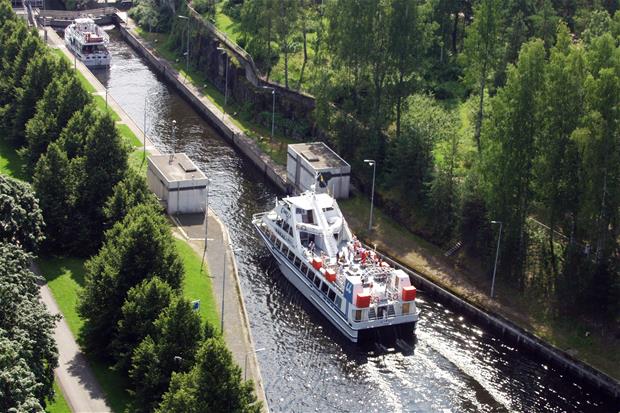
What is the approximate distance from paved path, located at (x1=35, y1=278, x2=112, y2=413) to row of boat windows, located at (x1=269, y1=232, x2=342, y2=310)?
25.1 metres

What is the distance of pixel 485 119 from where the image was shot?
11744 centimetres

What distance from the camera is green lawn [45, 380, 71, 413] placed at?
262 feet

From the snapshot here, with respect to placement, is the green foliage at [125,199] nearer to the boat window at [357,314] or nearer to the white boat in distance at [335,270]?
the white boat in distance at [335,270]

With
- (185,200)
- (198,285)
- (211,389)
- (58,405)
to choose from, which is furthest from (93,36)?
(211,389)

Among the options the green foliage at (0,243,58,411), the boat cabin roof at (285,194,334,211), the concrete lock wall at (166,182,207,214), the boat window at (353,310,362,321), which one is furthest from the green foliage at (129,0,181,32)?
the green foliage at (0,243,58,411)

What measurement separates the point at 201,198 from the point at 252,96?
38.5 metres

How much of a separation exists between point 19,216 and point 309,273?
2900 cm

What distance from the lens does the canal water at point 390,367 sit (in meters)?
88.2

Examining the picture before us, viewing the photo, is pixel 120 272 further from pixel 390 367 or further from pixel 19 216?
pixel 390 367

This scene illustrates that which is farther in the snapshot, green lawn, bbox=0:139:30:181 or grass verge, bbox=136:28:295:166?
grass verge, bbox=136:28:295:166

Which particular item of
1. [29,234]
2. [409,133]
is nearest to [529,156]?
[409,133]

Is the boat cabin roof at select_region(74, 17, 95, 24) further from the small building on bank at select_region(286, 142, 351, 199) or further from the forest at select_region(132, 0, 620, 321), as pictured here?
the small building on bank at select_region(286, 142, 351, 199)

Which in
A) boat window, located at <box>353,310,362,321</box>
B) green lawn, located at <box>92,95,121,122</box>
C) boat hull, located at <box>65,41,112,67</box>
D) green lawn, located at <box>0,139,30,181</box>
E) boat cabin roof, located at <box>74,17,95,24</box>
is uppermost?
boat cabin roof, located at <box>74,17,95,24</box>

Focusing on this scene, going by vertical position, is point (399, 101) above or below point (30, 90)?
above
